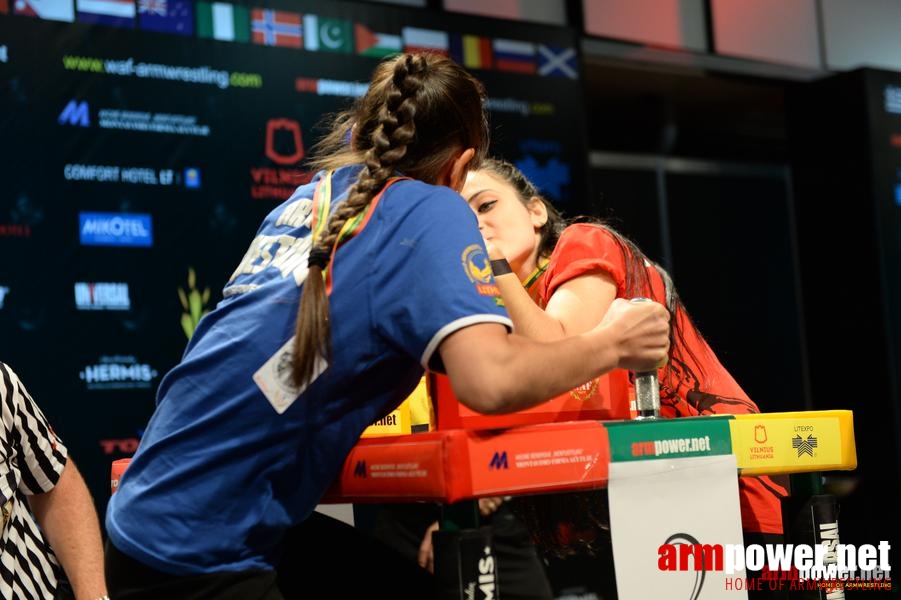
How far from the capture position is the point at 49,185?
366cm

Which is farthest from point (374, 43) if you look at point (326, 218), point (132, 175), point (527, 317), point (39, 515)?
point (326, 218)

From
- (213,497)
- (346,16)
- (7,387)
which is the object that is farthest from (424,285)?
(346,16)

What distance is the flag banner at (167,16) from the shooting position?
3.94 metres

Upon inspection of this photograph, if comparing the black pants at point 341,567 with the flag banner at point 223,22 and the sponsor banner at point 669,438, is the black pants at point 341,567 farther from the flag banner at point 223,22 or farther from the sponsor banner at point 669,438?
the flag banner at point 223,22

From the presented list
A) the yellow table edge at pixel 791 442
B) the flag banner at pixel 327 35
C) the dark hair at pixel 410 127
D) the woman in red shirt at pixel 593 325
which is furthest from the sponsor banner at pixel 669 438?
the flag banner at pixel 327 35

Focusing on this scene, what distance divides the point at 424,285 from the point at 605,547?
67cm

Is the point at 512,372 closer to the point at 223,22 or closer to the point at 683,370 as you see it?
the point at 683,370

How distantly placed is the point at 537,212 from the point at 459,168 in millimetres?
915

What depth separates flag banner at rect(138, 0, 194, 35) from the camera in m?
3.94

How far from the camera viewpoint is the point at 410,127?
1.43 metres

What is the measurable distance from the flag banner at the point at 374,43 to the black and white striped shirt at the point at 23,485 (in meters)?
2.54

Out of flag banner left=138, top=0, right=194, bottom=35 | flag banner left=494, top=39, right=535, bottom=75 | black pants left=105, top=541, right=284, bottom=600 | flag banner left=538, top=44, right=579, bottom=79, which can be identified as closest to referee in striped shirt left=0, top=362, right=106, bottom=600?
black pants left=105, top=541, right=284, bottom=600

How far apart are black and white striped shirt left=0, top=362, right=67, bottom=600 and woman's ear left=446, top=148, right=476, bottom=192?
1.07 m

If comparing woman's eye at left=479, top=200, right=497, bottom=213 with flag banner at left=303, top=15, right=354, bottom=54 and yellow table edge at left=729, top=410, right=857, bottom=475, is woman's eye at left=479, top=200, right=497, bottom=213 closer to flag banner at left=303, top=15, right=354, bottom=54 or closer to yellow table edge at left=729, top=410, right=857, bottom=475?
yellow table edge at left=729, top=410, right=857, bottom=475
